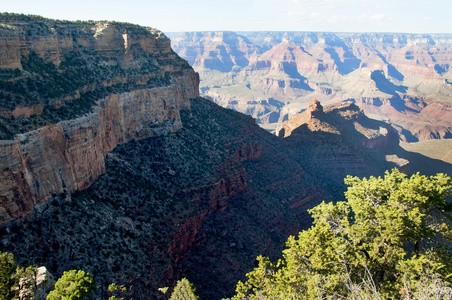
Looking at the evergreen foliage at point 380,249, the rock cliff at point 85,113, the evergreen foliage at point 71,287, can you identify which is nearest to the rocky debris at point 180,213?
the rock cliff at point 85,113

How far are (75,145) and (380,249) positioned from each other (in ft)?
102

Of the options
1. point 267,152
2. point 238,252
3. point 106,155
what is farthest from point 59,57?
point 267,152

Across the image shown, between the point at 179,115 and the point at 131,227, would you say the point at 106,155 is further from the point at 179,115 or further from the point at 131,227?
the point at 179,115

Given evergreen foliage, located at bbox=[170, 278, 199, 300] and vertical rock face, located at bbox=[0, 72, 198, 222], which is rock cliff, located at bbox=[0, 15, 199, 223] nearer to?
vertical rock face, located at bbox=[0, 72, 198, 222]

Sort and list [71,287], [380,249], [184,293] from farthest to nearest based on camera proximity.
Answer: [184,293] → [380,249] → [71,287]

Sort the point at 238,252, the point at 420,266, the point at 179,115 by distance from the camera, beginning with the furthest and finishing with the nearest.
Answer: the point at 179,115 → the point at 238,252 → the point at 420,266

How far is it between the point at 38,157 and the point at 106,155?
15046 mm

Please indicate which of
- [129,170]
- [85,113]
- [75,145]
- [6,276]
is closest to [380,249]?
[6,276]

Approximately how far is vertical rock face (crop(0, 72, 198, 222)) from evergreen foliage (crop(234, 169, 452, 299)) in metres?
21.8

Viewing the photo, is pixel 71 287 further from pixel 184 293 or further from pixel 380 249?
pixel 380 249

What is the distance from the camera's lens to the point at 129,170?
47.1m

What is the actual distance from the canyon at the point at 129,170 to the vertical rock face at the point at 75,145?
148 millimetres

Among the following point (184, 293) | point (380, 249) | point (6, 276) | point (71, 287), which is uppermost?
point (6, 276)

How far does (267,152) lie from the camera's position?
7481 cm
